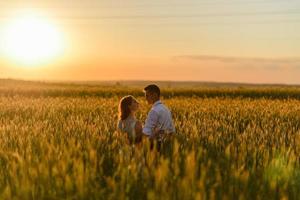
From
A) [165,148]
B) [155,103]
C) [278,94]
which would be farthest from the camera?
[278,94]

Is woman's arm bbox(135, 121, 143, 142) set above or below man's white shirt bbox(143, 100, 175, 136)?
below

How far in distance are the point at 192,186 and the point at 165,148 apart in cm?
418

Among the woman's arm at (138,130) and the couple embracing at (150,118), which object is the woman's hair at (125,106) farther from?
the woman's arm at (138,130)

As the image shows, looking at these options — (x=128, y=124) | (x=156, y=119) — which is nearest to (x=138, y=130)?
(x=128, y=124)

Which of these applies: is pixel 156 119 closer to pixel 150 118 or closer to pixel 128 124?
pixel 150 118

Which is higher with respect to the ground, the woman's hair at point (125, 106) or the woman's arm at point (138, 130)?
the woman's hair at point (125, 106)

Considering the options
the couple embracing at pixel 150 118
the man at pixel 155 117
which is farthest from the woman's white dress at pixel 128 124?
the man at pixel 155 117

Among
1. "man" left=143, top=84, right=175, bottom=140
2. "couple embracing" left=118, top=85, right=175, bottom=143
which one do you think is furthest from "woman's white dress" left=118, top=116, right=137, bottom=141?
"man" left=143, top=84, right=175, bottom=140

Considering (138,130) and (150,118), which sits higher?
(150,118)

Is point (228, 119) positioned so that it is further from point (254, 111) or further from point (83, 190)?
point (83, 190)

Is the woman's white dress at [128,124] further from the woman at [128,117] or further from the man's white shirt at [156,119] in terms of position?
the man's white shirt at [156,119]

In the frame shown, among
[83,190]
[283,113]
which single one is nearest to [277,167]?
[83,190]

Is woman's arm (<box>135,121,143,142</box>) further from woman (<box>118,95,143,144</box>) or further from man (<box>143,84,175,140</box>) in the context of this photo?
man (<box>143,84,175,140</box>)

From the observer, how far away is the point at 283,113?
14.9m
